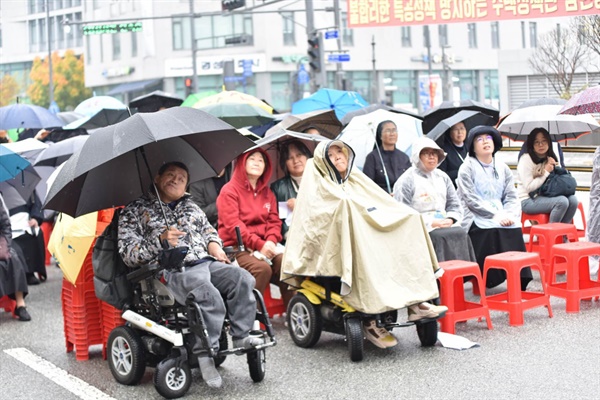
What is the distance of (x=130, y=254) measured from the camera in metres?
7.51

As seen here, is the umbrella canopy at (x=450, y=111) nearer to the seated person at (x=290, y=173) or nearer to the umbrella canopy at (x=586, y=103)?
the umbrella canopy at (x=586, y=103)

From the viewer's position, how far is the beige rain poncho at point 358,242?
26.8 feet

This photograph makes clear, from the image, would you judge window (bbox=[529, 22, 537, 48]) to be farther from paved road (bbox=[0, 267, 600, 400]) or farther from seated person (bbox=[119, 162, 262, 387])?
→ seated person (bbox=[119, 162, 262, 387])

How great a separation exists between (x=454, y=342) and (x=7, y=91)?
7314cm

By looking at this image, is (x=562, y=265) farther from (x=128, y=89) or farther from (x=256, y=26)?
(x=128, y=89)

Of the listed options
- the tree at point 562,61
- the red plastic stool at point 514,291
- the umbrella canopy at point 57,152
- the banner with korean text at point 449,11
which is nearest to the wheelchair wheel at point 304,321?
the red plastic stool at point 514,291

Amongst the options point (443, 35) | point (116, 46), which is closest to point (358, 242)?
point (116, 46)

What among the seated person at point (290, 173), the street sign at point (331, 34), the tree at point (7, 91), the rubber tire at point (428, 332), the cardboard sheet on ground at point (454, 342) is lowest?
the cardboard sheet on ground at point (454, 342)

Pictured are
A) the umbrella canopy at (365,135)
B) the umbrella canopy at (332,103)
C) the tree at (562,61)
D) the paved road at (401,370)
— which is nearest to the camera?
the paved road at (401,370)

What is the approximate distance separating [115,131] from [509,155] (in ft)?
58.2

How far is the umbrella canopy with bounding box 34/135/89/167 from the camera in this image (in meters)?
13.7

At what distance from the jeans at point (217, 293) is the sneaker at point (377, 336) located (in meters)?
1.38

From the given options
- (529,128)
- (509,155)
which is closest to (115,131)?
(529,128)

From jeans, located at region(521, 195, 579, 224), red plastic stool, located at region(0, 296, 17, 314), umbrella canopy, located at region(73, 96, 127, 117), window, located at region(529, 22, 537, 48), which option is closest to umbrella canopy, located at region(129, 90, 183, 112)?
umbrella canopy, located at region(73, 96, 127, 117)
